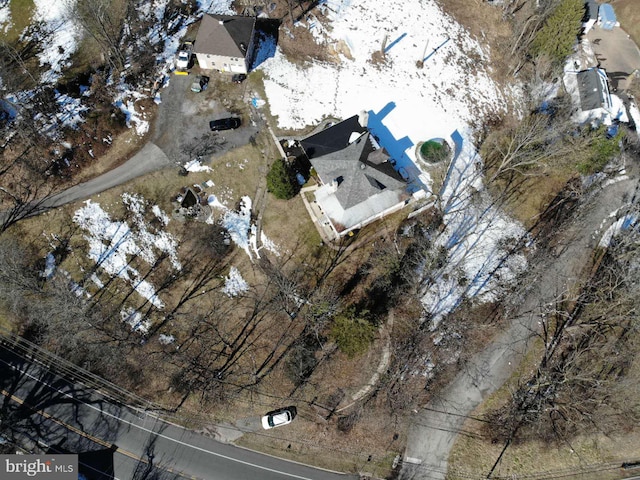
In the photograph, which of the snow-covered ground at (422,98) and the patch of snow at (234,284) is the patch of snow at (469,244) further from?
the patch of snow at (234,284)

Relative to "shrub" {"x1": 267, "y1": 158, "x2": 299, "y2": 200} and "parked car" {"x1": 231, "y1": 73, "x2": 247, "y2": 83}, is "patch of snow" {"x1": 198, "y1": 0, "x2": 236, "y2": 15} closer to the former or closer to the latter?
"parked car" {"x1": 231, "y1": 73, "x2": 247, "y2": 83}

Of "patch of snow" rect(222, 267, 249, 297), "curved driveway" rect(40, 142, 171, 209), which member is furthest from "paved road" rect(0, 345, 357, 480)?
"curved driveway" rect(40, 142, 171, 209)

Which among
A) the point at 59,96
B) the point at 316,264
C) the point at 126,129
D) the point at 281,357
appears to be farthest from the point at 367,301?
the point at 59,96

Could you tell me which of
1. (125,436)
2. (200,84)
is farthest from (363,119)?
(125,436)

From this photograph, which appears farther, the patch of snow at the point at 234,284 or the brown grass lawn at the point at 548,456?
the patch of snow at the point at 234,284

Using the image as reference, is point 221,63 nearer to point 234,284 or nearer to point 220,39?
point 220,39

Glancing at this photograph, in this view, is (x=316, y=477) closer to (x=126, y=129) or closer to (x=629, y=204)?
(x=126, y=129)

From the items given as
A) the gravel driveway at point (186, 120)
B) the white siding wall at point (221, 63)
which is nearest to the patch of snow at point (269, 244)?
the gravel driveway at point (186, 120)
